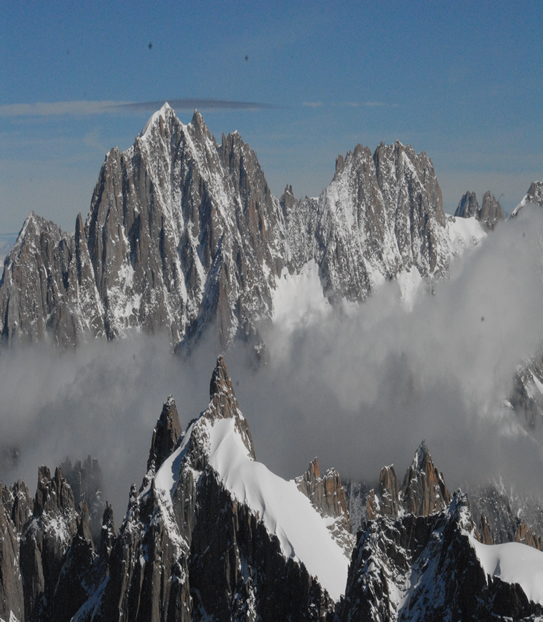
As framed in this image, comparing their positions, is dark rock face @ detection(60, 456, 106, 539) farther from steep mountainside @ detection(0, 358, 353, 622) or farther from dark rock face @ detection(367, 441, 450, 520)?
dark rock face @ detection(367, 441, 450, 520)

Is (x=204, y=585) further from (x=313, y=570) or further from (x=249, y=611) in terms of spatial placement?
(x=313, y=570)

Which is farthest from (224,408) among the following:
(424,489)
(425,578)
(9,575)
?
(425,578)

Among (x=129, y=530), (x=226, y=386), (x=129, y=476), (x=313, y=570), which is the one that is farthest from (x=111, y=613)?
(x=129, y=476)

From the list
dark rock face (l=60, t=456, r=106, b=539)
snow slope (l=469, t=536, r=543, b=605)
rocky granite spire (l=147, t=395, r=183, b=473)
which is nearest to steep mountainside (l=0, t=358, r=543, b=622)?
snow slope (l=469, t=536, r=543, b=605)

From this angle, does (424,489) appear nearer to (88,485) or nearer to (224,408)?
(224,408)

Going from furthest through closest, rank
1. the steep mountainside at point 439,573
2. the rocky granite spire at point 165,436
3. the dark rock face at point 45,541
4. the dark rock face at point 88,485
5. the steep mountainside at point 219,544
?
1. the dark rock face at point 88,485
2. the dark rock face at point 45,541
3. the rocky granite spire at point 165,436
4. the steep mountainside at point 219,544
5. the steep mountainside at point 439,573

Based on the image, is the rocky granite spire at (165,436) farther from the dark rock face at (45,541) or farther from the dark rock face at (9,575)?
the dark rock face at (45,541)

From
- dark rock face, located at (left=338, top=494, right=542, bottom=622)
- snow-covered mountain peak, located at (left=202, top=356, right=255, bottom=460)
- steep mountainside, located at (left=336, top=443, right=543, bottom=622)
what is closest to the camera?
steep mountainside, located at (left=336, top=443, right=543, bottom=622)

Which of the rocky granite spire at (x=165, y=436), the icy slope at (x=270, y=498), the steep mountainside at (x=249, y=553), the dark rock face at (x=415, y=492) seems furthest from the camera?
the rocky granite spire at (x=165, y=436)

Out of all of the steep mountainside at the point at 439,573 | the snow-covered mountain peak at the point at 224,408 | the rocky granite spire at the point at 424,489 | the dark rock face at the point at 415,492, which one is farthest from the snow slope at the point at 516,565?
the rocky granite spire at the point at 424,489
